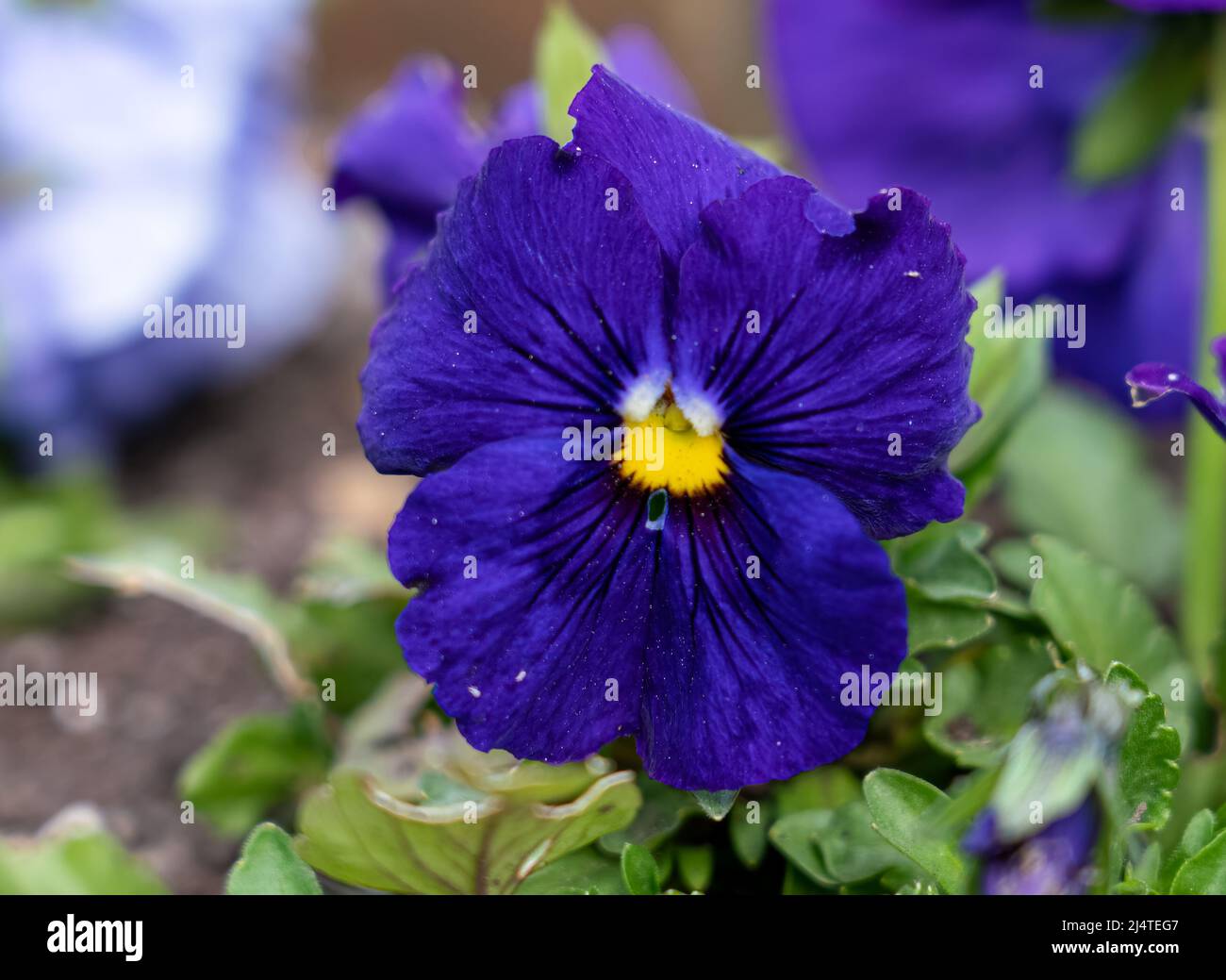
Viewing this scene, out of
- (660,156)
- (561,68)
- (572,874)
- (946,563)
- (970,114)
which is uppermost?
(970,114)

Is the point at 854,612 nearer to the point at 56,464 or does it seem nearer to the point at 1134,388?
the point at 1134,388

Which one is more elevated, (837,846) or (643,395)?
(643,395)

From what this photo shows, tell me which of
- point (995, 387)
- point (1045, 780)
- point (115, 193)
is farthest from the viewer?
point (115, 193)

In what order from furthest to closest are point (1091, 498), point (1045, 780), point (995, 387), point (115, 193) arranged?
point (115, 193) < point (1091, 498) < point (995, 387) < point (1045, 780)

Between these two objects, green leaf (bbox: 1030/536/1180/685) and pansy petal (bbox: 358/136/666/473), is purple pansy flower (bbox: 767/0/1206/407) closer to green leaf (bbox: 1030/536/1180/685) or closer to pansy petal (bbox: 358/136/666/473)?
green leaf (bbox: 1030/536/1180/685)

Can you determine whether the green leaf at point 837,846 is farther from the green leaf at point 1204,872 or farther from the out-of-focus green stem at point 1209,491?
the out-of-focus green stem at point 1209,491

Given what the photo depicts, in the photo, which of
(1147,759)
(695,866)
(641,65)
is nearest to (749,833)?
(695,866)

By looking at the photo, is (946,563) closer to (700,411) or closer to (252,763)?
(700,411)
